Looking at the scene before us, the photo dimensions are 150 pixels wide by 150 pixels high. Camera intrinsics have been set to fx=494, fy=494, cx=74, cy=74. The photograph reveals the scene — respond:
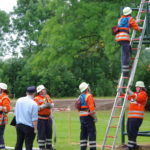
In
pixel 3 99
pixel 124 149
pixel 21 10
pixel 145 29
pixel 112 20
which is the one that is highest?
pixel 21 10

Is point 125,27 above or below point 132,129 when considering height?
above

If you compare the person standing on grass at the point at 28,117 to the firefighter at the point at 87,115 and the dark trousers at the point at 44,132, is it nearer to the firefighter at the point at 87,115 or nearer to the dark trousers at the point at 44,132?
the firefighter at the point at 87,115

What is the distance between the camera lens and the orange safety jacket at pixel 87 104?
1320 cm

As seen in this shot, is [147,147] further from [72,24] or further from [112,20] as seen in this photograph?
[72,24]

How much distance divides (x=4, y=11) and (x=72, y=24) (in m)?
37.4

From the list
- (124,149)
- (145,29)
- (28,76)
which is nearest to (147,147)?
(124,149)

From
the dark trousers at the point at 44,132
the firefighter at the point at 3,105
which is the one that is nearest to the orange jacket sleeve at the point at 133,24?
the dark trousers at the point at 44,132

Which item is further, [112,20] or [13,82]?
[13,82]

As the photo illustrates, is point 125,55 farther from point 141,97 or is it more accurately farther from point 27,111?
point 27,111

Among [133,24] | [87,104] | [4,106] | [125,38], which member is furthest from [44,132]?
[133,24]

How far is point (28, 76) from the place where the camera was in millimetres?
55219

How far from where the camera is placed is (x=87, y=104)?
43.8ft

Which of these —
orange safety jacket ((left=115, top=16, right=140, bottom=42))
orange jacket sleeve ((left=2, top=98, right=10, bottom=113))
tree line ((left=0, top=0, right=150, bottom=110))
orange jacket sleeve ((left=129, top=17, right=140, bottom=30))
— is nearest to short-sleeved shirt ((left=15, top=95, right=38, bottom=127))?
orange jacket sleeve ((left=2, top=98, right=10, bottom=113))

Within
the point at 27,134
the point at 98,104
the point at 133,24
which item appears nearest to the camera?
the point at 27,134
